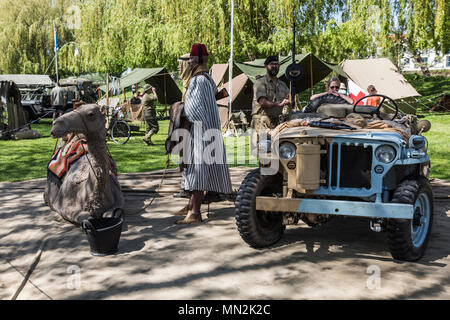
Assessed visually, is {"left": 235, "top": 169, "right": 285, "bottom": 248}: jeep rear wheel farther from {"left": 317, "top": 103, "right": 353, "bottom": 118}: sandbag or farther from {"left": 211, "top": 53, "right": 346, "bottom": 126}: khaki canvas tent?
{"left": 211, "top": 53, "right": 346, "bottom": 126}: khaki canvas tent

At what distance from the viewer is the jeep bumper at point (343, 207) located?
13.9ft

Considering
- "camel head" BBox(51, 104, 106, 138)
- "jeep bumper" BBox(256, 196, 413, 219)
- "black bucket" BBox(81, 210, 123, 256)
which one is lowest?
"black bucket" BBox(81, 210, 123, 256)

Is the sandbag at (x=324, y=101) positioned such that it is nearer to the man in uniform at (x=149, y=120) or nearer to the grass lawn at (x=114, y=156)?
the grass lawn at (x=114, y=156)

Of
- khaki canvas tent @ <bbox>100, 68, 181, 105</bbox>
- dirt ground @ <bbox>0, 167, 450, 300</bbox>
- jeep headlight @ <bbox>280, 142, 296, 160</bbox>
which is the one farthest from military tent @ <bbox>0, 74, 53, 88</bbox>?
jeep headlight @ <bbox>280, 142, 296, 160</bbox>

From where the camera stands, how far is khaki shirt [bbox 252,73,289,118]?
7.86m

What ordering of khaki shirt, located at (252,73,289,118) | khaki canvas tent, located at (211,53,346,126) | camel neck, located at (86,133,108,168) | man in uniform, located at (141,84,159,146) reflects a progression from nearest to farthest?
camel neck, located at (86,133,108,168) < khaki shirt, located at (252,73,289,118) < man in uniform, located at (141,84,159,146) < khaki canvas tent, located at (211,53,346,126)

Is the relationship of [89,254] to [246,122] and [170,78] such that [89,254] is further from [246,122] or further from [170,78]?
[170,78]

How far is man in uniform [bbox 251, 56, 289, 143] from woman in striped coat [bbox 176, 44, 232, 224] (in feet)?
6.45

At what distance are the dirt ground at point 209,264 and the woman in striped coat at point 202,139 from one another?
1.67 ft

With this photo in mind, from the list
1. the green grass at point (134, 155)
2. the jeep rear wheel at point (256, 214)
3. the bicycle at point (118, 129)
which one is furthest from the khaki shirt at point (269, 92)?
the bicycle at point (118, 129)

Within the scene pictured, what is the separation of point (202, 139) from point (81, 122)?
1.39m

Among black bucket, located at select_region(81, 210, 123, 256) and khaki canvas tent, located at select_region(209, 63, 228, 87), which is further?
khaki canvas tent, located at select_region(209, 63, 228, 87)

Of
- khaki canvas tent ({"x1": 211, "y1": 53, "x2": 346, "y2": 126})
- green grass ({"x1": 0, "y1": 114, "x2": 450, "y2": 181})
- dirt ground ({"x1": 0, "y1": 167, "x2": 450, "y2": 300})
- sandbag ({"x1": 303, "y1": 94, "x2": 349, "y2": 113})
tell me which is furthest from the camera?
khaki canvas tent ({"x1": 211, "y1": 53, "x2": 346, "y2": 126})
